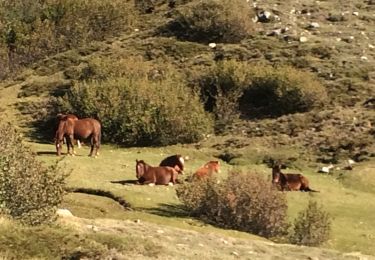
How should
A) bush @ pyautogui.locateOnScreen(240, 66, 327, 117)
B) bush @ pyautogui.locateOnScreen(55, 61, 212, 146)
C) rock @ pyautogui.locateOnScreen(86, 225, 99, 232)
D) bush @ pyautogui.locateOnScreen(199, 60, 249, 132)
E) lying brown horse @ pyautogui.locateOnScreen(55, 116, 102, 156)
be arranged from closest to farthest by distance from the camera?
rock @ pyautogui.locateOnScreen(86, 225, 99, 232), lying brown horse @ pyautogui.locateOnScreen(55, 116, 102, 156), bush @ pyautogui.locateOnScreen(55, 61, 212, 146), bush @ pyautogui.locateOnScreen(240, 66, 327, 117), bush @ pyautogui.locateOnScreen(199, 60, 249, 132)

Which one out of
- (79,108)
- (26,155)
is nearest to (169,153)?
(79,108)

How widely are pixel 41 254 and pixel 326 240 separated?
12.2 m

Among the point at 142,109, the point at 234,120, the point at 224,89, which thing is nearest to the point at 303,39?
the point at 224,89

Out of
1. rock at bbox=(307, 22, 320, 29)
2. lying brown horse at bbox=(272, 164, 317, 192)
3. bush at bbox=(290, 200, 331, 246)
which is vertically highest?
rock at bbox=(307, 22, 320, 29)

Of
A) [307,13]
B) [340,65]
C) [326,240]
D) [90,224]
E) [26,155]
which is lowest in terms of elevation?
[326,240]

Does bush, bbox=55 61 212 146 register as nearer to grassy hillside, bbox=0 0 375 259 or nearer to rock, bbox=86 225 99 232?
grassy hillside, bbox=0 0 375 259

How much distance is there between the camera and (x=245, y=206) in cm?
2405

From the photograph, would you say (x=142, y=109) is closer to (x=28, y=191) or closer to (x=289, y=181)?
(x=289, y=181)

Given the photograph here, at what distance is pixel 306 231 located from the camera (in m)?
22.9

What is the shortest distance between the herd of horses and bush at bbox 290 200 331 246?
4149 mm

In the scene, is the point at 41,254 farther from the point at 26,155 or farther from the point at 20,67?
the point at 20,67

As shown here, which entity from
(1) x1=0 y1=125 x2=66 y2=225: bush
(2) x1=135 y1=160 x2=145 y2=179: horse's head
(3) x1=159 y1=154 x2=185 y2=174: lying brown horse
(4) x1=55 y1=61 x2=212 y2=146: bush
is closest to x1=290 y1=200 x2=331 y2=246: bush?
(2) x1=135 y1=160 x2=145 y2=179: horse's head

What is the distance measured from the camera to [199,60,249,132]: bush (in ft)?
171

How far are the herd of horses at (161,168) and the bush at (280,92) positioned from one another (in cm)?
1849
